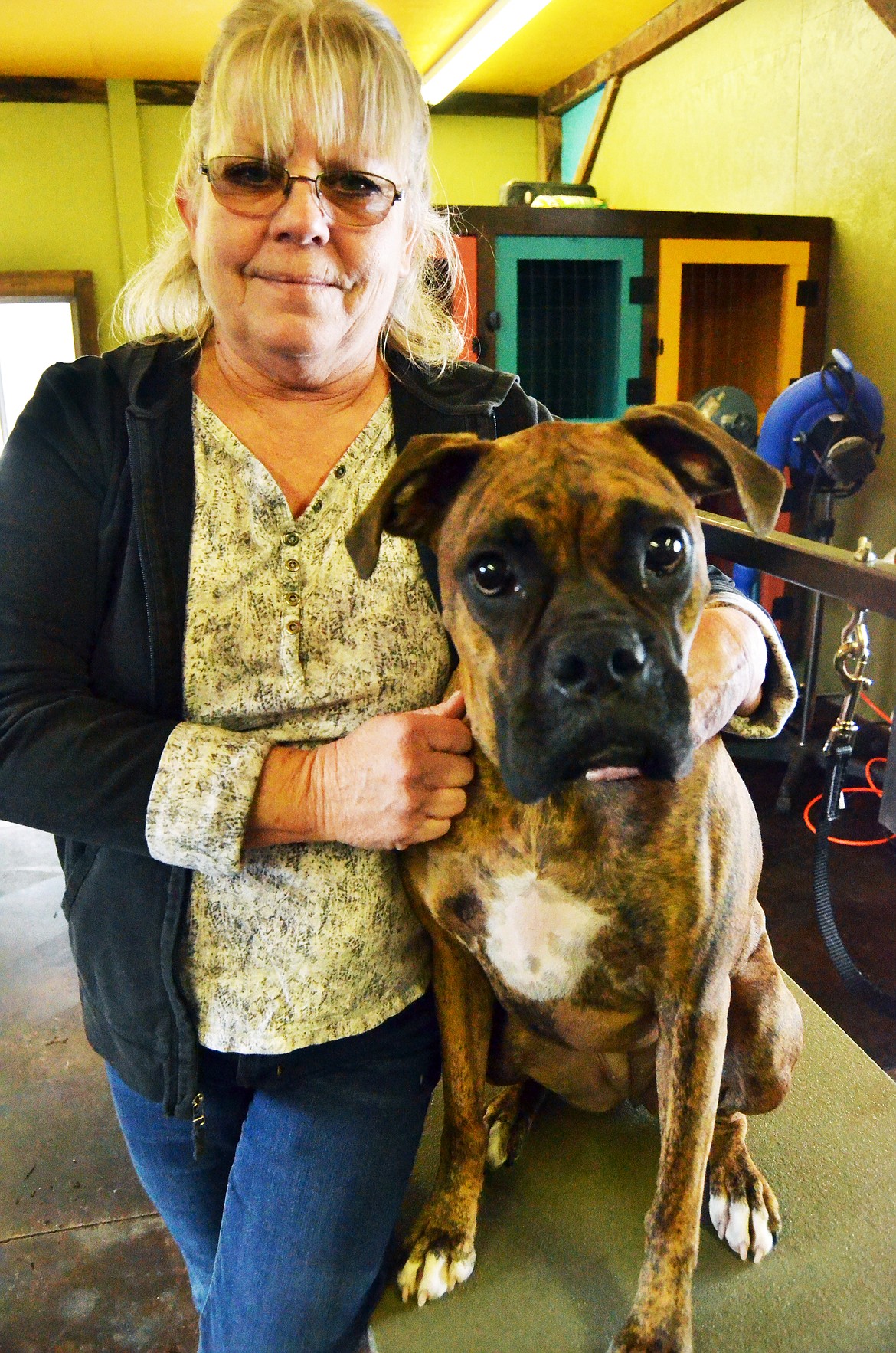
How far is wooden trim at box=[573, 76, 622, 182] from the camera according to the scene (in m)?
6.54

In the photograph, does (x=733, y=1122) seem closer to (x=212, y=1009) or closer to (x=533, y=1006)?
(x=533, y=1006)

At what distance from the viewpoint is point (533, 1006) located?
4.23 ft

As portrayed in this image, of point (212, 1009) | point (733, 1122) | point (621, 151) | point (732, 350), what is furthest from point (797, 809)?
point (621, 151)

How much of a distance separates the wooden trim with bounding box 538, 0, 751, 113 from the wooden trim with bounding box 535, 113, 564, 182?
0.35 ft

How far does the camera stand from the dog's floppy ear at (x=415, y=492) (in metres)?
1.16

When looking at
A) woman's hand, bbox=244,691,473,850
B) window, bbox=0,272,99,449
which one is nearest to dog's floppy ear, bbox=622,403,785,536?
woman's hand, bbox=244,691,473,850

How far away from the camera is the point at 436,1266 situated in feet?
4.30

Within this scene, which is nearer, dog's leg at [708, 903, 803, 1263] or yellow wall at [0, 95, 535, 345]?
dog's leg at [708, 903, 803, 1263]

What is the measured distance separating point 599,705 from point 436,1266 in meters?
0.79

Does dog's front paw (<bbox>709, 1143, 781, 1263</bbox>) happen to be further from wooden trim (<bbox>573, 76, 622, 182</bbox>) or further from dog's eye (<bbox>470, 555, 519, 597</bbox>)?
wooden trim (<bbox>573, 76, 622, 182</bbox>)

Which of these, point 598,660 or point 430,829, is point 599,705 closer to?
point 598,660

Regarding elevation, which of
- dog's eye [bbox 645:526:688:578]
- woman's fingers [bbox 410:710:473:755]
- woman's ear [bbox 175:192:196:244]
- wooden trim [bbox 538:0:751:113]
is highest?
wooden trim [bbox 538:0:751:113]

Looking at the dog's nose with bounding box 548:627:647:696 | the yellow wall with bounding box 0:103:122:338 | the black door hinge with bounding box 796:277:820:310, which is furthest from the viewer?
the yellow wall with bounding box 0:103:122:338

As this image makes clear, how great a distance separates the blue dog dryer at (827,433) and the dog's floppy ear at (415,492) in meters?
2.90
